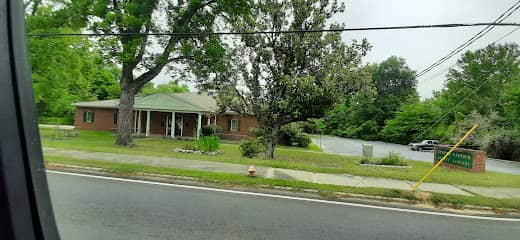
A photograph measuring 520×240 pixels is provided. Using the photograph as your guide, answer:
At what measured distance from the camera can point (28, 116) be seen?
1.08 m

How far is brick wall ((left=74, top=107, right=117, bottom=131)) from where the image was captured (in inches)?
1347

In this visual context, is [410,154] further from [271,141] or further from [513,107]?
[271,141]

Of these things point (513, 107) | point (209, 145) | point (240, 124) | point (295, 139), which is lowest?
point (295, 139)

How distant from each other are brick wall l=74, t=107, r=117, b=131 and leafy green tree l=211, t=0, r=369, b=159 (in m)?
21.3

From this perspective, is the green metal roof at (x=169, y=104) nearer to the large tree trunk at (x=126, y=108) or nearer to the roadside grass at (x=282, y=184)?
the large tree trunk at (x=126, y=108)

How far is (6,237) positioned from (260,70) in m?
16.2

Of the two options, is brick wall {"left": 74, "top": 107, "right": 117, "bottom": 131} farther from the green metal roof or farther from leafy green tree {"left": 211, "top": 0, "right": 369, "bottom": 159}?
leafy green tree {"left": 211, "top": 0, "right": 369, "bottom": 159}

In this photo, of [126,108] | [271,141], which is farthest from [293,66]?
[126,108]

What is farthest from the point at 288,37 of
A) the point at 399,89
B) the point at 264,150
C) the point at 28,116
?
the point at 399,89

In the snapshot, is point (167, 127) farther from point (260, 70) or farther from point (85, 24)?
point (260, 70)

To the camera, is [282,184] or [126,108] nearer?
[282,184]

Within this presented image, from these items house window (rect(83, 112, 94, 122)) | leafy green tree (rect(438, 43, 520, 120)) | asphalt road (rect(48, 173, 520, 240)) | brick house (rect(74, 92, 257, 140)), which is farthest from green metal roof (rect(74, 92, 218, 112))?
leafy green tree (rect(438, 43, 520, 120))

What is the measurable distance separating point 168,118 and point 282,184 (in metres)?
25.9

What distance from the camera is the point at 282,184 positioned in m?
8.43
